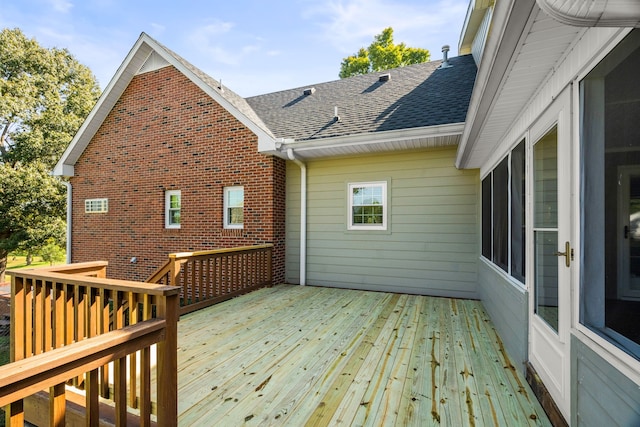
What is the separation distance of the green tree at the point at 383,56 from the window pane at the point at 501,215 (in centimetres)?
1562

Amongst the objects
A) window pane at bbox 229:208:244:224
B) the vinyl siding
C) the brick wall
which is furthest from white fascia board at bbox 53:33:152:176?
the vinyl siding

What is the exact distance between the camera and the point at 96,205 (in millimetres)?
7793

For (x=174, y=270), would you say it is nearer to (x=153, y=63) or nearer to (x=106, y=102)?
(x=153, y=63)

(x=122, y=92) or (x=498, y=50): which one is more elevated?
→ (x=122, y=92)

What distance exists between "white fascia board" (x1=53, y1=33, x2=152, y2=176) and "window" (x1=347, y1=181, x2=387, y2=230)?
6.22m

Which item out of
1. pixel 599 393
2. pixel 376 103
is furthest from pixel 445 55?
pixel 599 393

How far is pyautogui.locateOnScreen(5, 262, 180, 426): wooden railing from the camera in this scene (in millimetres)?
1112

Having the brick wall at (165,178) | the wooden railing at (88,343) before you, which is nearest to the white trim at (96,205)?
the brick wall at (165,178)

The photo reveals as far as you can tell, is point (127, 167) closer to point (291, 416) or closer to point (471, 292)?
point (291, 416)

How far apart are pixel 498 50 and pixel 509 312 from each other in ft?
8.31

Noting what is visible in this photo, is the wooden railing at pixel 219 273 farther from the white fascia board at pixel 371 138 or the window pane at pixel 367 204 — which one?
the white fascia board at pixel 371 138

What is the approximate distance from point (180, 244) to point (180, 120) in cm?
298

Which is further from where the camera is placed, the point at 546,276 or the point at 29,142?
the point at 29,142

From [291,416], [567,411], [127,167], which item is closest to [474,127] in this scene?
[567,411]
